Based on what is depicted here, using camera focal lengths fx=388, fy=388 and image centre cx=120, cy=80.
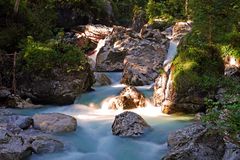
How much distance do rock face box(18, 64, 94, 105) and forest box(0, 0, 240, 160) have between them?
0.04m

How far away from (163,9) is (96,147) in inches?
844

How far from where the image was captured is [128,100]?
13.3 m

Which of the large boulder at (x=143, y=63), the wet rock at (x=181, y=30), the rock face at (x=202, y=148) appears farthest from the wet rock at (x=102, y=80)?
the rock face at (x=202, y=148)

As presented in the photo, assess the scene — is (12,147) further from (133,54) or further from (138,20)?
(138,20)

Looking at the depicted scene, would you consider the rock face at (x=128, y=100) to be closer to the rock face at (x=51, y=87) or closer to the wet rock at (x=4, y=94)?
the rock face at (x=51, y=87)

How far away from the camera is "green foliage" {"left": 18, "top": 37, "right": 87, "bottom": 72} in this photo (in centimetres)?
1407

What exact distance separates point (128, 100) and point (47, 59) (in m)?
3.37

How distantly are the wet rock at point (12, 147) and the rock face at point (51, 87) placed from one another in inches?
190

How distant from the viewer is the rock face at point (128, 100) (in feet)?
43.5

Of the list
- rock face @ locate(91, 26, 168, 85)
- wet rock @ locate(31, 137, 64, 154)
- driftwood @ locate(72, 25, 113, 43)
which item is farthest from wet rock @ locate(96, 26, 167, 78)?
wet rock @ locate(31, 137, 64, 154)

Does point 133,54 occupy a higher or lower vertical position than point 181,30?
lower

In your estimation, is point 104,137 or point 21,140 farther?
point 104,137

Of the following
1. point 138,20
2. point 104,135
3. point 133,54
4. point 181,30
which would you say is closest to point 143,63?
point 133,54

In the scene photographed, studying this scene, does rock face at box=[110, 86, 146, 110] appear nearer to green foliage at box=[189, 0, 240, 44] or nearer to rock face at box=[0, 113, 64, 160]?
green foliage at box=[189, 0, 240, 44]
